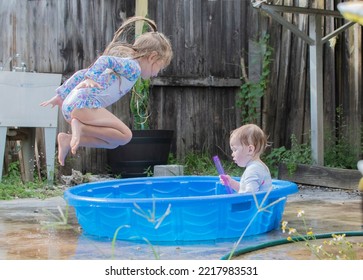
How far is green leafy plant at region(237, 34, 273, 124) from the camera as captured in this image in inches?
294

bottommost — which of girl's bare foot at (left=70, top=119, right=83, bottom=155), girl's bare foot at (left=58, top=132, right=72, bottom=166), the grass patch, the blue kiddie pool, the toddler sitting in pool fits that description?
the grass patch

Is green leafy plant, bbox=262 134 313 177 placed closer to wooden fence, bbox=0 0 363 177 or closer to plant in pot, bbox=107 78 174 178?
wooden fence, bbox=0 0 363 177

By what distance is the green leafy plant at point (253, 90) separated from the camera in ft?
24.5

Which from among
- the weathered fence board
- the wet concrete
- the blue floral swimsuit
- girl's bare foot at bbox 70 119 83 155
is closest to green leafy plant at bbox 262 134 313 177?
the weathered fence board

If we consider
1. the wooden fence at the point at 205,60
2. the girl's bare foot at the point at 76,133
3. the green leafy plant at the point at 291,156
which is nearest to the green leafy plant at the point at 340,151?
the wooden fence at the point at 205,60

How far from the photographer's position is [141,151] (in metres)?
6.80

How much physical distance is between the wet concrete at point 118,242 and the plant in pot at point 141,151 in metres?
1.70

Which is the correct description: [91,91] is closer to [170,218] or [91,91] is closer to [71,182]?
[170,218]

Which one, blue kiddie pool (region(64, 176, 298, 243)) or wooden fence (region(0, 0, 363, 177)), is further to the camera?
wooden fence (region(0, 0, 363, 177))

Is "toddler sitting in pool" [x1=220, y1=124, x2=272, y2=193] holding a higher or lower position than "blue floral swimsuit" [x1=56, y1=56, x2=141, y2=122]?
lower

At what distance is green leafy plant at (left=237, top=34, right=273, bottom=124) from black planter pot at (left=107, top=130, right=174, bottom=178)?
1.13 meters

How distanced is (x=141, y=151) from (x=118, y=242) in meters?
3.24

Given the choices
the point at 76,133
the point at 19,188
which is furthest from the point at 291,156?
the point at 76,133
